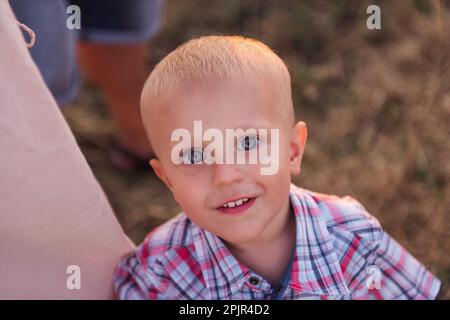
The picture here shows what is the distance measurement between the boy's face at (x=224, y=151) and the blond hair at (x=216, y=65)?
0.6 inches

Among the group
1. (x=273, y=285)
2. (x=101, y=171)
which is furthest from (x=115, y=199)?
(x=273, y=285)

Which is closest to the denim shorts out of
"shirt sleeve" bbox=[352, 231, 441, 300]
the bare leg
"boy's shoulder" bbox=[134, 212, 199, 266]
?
the bare leg

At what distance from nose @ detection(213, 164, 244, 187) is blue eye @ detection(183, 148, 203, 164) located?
33 mm

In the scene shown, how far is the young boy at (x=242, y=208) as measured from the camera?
0.97 metres

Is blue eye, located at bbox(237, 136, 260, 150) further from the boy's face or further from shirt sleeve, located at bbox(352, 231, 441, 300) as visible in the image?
shirt sleeve, located at bbox(352, 231, 441, 300)

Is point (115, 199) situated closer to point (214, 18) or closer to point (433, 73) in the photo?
point (214, 18)

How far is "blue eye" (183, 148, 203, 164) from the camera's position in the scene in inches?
39.2

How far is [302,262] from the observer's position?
1120 mm

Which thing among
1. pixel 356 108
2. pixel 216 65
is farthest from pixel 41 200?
pixel 356 108

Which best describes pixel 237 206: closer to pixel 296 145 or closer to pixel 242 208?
pixel 242 208

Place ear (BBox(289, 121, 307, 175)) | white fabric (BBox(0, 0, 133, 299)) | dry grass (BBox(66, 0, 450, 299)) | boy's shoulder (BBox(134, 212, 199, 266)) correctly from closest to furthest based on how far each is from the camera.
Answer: white fabric (BBox(0, 0, 133, 299)), ear (BBox(289, 121, 307, 175)), boy's shoulder (BBox(134, 212, 199, 266)), dry grass (BBox(66, 0, 450, 299))

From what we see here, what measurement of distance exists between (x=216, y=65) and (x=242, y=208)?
21cm

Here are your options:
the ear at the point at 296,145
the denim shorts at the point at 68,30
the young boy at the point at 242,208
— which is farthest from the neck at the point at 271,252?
the denim shorts at the point at 68,30

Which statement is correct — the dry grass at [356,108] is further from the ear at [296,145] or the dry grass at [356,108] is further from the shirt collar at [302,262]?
the ear at [296,145]
